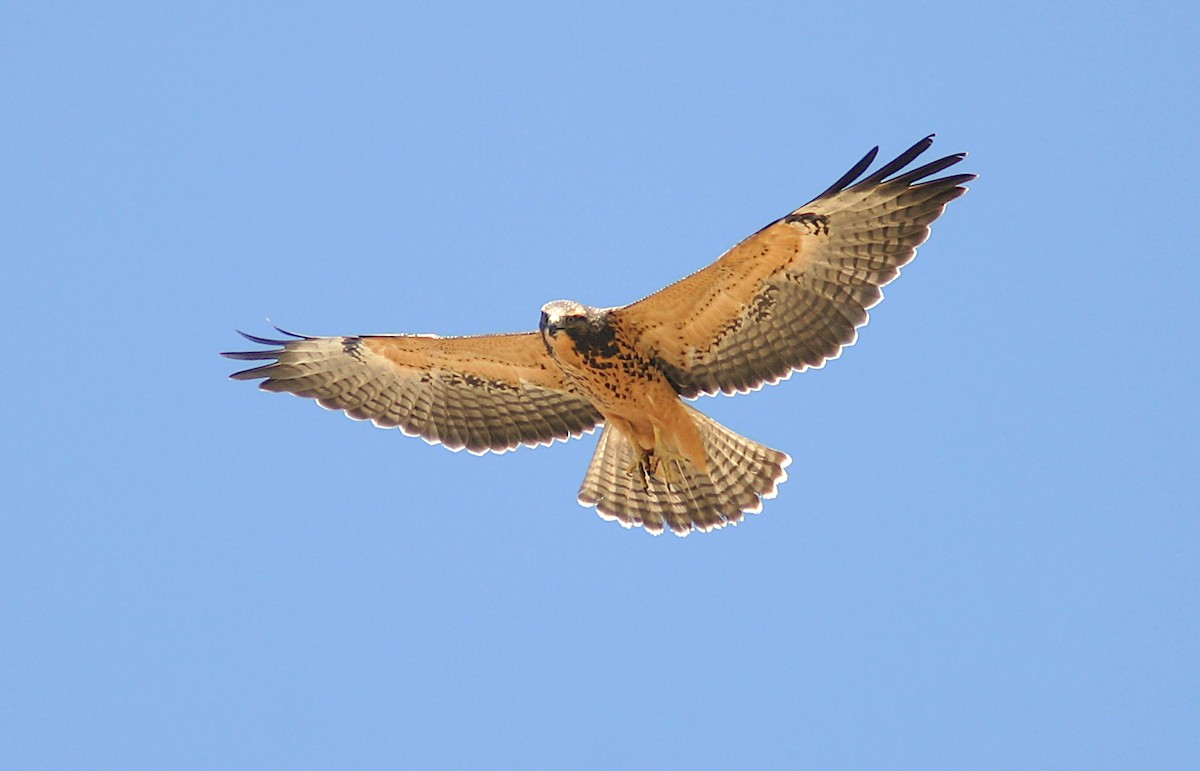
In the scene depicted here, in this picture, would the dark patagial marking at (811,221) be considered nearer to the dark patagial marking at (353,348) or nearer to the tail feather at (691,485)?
the tail feather at (691,485)

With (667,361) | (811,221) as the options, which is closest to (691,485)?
(667,361)

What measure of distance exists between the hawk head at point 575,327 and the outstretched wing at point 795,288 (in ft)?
0.62

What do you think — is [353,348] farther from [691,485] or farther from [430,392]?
[691,485]

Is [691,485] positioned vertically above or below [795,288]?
below

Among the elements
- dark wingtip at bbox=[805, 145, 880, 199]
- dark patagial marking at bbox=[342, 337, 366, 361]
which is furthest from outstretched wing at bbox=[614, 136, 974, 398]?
dark patagial marking at bbox=[342, 337, 366, 361]

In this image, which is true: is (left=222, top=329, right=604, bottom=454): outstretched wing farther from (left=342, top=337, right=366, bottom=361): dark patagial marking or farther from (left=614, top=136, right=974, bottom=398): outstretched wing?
(left=614, top=136, right=974, bottom=398): outstretched wing

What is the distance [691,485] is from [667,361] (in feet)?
4.30

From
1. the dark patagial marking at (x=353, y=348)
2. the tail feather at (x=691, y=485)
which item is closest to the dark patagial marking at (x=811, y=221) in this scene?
the tail feather at (x=691, y=485)

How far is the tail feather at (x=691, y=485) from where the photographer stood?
1270 cm

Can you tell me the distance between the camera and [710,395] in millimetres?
12062

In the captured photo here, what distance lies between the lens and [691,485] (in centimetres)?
1281

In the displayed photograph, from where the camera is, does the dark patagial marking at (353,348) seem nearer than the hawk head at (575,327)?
No

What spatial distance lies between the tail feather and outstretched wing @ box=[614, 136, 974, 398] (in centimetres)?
81

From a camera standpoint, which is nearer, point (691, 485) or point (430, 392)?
point (691, 485)
